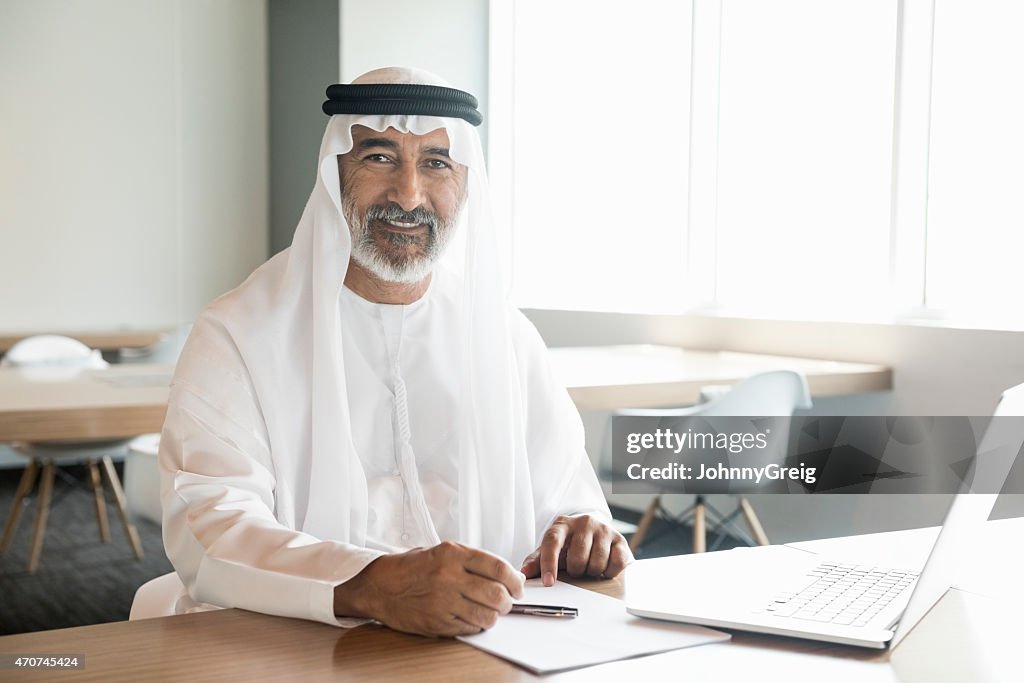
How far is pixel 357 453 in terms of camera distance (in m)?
1.95

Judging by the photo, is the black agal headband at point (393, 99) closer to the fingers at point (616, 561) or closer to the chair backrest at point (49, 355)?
the fingers at point (616, 561)

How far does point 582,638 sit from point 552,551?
32cm

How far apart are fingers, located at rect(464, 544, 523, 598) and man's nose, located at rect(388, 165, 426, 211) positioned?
94 cm

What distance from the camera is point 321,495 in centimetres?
176

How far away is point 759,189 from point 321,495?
12.0 ft

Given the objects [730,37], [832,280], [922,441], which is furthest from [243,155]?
[922,441]

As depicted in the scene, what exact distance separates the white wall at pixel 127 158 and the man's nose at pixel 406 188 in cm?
549

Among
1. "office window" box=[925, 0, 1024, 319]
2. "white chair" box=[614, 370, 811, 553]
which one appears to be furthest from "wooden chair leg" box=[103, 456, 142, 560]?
"office window" box=[925, 0, 1024, 319]

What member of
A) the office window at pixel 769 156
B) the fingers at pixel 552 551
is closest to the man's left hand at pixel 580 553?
the fingers at pixel 552 551

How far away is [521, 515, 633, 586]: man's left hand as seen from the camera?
5.06 ft

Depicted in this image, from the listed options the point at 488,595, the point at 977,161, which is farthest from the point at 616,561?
the point at 977,161

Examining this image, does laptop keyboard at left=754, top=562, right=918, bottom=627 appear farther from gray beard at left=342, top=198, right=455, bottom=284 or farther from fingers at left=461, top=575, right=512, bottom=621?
gray beard at left=342, top=198, right=455, bottom=284

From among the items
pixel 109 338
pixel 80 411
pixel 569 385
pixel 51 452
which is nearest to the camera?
pixel 80 411

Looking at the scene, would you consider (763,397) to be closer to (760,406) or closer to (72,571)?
(760,406)
